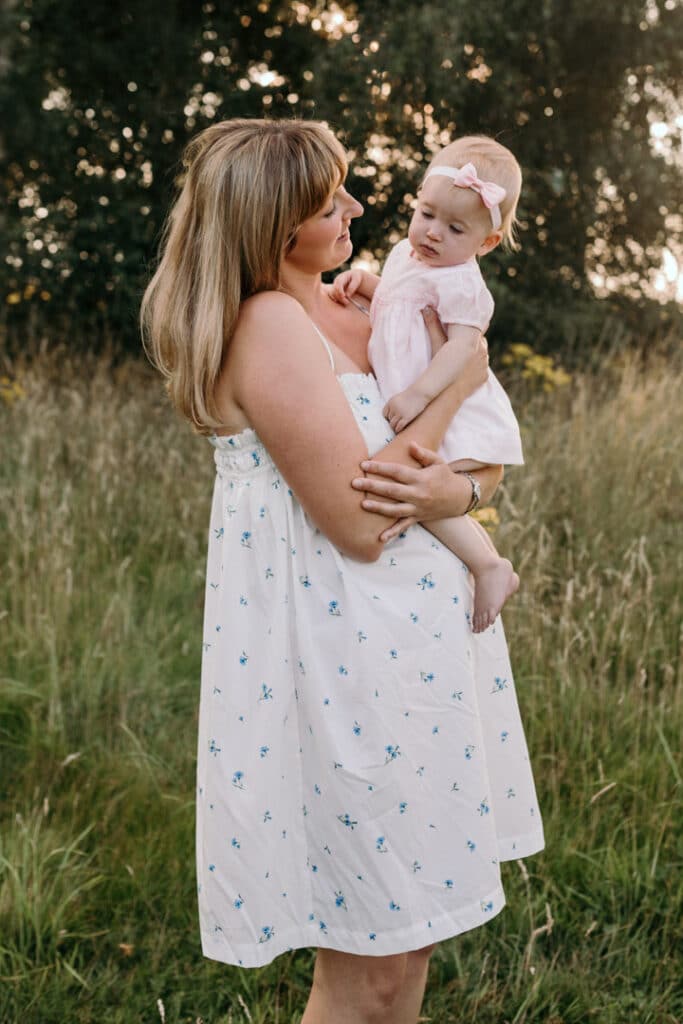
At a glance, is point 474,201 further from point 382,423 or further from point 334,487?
point 334,487

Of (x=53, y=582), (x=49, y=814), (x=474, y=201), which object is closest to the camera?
(x=474, y=201)

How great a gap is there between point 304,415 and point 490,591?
1.51ft

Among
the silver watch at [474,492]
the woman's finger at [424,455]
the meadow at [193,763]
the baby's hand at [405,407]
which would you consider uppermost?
the baby's hand at [405,407]

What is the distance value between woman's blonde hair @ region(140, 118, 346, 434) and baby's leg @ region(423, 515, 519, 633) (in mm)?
441

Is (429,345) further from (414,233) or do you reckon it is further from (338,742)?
(338,742)

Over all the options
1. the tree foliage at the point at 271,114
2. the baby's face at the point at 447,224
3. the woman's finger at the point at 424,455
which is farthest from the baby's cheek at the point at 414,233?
the tree foliage at the point at 271,114

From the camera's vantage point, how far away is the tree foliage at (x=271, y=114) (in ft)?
24.7

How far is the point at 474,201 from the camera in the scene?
6.01 ft

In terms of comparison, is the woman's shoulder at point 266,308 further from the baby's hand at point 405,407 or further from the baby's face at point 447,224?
the baby's face at point 447,224

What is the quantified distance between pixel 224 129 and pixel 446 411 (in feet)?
1.99

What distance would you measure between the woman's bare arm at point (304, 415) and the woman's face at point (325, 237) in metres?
0.12

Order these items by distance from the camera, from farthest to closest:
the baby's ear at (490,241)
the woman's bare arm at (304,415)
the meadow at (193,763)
→ the meadow at (193,763), the baby's ear at (490,241), the woman's bare arm at (304,415)

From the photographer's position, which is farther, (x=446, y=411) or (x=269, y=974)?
(x=269, y=974)

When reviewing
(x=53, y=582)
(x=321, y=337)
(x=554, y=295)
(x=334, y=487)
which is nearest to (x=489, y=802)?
(x=334, y=487)
